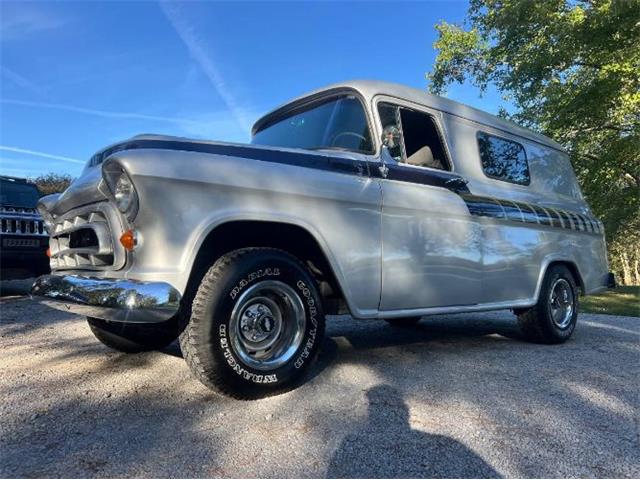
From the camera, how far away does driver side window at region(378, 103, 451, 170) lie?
3.86 meters

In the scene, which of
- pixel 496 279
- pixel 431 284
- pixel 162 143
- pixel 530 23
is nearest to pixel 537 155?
pixel 496 279

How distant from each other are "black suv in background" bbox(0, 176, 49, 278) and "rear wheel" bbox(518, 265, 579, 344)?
6.86m

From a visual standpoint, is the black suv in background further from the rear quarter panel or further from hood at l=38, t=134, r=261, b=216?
the rear quarter panel

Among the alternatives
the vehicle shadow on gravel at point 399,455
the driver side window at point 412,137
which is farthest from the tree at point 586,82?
the vehicle shadow on gravel at point 399,455

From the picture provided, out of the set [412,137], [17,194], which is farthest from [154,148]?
[17,194]

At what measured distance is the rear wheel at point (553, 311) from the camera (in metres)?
5.07

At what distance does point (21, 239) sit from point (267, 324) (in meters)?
6.09

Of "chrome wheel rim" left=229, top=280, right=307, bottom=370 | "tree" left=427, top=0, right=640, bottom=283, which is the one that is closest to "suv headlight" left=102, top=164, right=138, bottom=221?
Answer: "chrome wheel rim" left=229, top=280, right=307, bottom=370

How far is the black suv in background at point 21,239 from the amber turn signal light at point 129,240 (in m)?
5.65

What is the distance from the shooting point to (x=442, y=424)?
268 cm

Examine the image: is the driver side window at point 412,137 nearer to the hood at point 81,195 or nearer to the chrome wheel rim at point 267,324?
the chrome wheel rim at point 267,324

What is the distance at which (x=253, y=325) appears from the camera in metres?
3.06

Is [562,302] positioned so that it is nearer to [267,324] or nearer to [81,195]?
[267,324]

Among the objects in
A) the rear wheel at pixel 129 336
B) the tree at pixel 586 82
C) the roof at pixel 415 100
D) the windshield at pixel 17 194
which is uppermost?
the tree at pixel 586 82
